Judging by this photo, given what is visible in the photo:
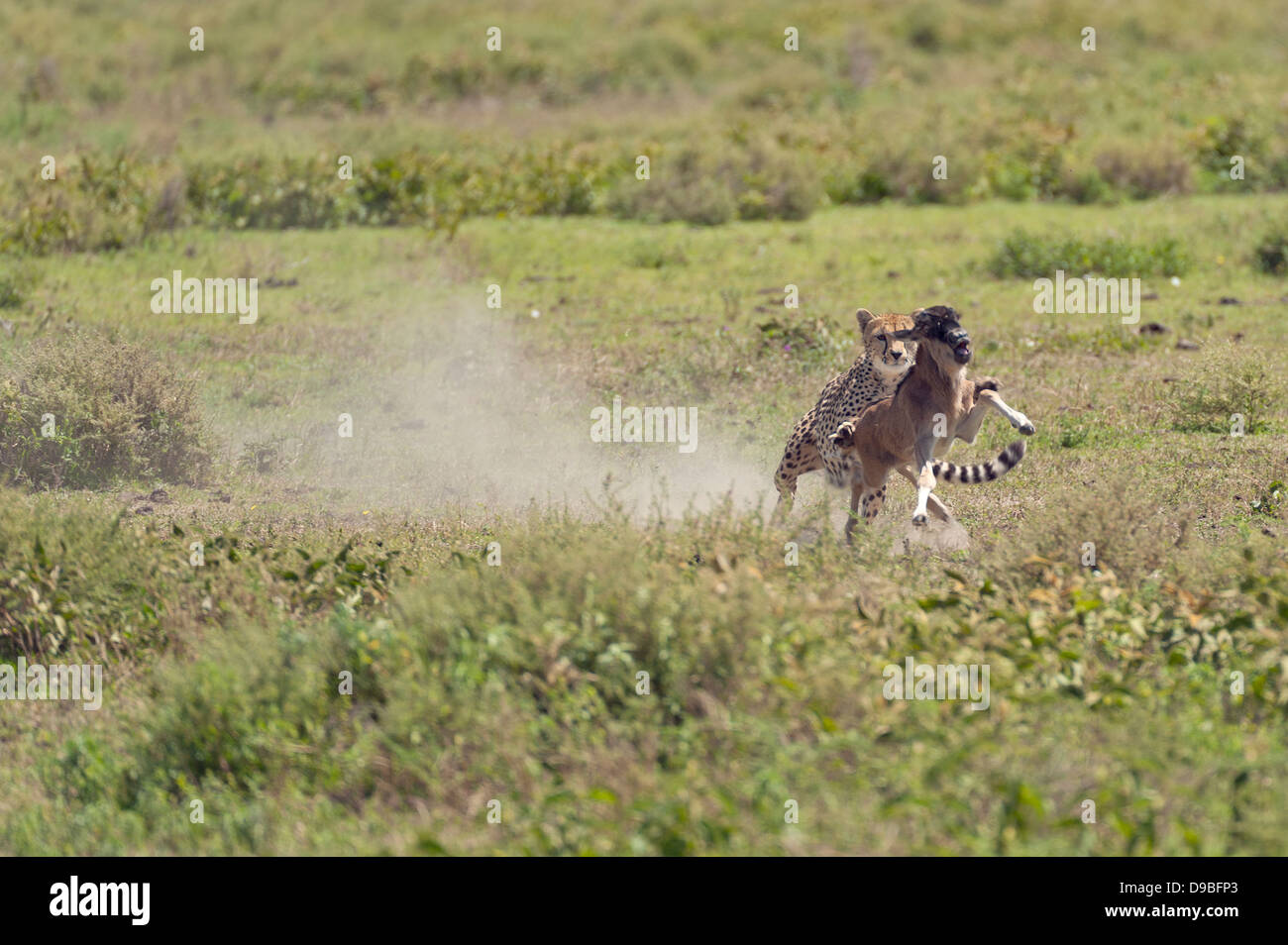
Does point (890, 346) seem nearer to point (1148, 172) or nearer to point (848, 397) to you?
point (848, 397)

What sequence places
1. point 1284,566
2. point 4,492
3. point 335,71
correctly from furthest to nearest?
point 335,71 → point 4,492 → point 1284,566

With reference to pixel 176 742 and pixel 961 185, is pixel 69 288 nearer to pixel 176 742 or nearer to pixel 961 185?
pixel 176 742

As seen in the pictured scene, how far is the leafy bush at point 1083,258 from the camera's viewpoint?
1683 cm

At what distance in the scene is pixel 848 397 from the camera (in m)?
9.36

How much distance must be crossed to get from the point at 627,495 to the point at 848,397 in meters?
2.22

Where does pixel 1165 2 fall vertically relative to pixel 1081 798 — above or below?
above

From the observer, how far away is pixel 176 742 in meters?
6.89

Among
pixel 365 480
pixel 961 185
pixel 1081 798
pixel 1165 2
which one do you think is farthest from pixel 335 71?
pixel 1081 798

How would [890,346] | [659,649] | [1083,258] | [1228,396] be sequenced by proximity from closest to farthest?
[659,649] < [890,346] < [1228,396] < [1083,258]

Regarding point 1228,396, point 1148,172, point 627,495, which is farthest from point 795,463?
point 1148,172

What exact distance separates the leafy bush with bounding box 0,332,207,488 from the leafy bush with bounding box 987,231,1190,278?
975cm

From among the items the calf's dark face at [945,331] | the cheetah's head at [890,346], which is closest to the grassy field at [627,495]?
the cheetah's head at [890,346]

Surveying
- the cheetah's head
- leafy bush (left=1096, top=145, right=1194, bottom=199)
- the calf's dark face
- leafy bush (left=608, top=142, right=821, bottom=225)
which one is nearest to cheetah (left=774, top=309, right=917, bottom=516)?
the cheetah's head

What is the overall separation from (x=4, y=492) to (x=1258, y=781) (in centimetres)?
774
